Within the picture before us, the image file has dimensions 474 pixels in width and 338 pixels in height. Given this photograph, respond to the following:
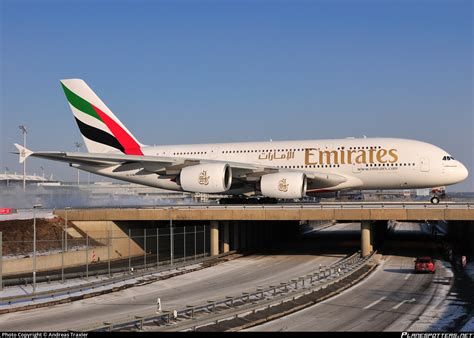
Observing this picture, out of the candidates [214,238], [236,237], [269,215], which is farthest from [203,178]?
[269,215]

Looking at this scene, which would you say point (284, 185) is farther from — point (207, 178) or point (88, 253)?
point (88, 253)

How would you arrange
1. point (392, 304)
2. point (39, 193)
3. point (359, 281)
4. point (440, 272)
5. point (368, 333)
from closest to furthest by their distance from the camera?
point (368, 333), point (392, 304), point (359, 281), point (440, 272), point (39, 193)

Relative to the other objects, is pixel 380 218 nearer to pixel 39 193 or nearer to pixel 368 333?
pixel 368 333

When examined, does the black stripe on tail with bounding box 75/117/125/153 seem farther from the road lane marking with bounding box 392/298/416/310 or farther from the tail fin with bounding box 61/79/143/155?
the road lane marking with bounding box 392/298/416/310

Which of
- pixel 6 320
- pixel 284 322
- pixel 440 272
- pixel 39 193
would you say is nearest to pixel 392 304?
pixel 284 322

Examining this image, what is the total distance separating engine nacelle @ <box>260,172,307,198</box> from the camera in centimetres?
4388

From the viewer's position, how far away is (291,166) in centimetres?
4853

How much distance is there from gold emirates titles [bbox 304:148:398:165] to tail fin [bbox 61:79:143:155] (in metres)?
17.8

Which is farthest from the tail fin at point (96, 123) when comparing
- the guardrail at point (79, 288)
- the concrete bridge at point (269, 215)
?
the guardrail at point (79, 288)

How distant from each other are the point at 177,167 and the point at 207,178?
13.3 feet

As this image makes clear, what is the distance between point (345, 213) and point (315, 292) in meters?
14.9

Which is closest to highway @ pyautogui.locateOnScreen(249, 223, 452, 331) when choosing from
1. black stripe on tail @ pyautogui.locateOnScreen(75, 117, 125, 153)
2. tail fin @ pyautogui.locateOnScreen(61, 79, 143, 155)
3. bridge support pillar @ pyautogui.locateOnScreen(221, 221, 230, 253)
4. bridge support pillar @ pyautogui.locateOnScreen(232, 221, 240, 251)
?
bridge support pillar @ pyautogui.locateOnScreen(221, 221, 230, 253)

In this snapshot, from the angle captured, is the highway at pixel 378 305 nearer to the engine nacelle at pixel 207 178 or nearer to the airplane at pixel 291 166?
the airplane at pixel 291 166

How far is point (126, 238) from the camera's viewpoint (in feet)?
149
